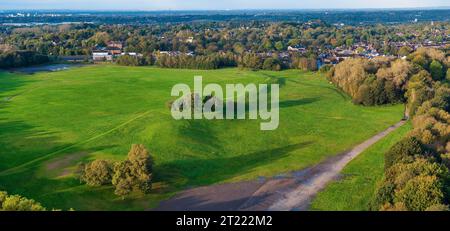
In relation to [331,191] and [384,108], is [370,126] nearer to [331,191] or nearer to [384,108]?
[384,108]

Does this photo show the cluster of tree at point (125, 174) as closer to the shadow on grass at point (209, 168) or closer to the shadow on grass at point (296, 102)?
the shadow on grass at point (209, 168)

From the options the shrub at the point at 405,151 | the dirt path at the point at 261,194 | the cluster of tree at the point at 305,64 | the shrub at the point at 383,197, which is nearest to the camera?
the shrub at the point at 383,197

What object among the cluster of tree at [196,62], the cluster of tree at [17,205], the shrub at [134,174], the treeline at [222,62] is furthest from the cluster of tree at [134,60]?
the cluster of tree at [17,205]

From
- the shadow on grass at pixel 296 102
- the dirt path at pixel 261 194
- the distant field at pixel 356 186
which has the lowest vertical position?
the distant field at pixel 356 186

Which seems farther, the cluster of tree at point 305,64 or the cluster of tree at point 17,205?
Answer: the cluster of tree at point 305,64

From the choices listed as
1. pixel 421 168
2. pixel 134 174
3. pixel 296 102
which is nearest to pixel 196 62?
pixel 296 102
